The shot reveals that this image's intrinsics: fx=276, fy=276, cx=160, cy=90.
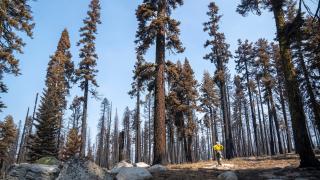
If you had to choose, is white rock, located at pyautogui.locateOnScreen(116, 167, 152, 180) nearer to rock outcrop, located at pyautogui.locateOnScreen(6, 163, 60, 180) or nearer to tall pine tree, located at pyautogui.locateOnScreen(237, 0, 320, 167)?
rock outcrop, located at pyautogui.locateOnScreen(6, 163, 60, 180)

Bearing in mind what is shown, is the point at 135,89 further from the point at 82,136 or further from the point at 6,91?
the point at 6,91

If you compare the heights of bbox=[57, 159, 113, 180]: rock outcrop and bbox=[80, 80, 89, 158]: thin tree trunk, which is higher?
bbox=[80, 80, 89, 158]: thin tree trunk

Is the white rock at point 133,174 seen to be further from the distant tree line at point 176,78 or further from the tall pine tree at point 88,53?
the tall pine tree at point 88,53

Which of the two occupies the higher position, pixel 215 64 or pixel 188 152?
pixel 215 64

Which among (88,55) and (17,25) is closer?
(17,25)

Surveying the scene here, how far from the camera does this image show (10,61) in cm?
1873

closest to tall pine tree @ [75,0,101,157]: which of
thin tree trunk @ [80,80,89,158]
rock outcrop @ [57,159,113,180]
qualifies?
thin tree trunk @ [80,80,89,158]

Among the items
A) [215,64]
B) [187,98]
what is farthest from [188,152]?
[215,64]

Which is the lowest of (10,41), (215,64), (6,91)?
(6,91)

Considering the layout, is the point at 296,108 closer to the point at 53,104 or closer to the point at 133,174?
the point at 133,174

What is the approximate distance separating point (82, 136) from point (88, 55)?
9.63 metres

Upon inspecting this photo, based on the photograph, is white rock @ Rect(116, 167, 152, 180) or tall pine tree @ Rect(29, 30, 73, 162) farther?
tall pine tree @ Rect(29, 30, 73, 162)

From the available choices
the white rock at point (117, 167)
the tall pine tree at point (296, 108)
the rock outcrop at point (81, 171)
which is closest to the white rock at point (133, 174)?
the rock outcrop at point (81, 171)

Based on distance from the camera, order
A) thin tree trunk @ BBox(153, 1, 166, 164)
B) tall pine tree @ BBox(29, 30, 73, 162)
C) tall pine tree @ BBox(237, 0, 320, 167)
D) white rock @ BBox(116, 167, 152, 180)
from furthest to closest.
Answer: tall pine tree @ BBox(29, 30, 73, 162), thin tree trunk @ BBox(153, 1, 166, 164), tall pine tree @ BBox(237, 0, 320, 167), white rock @ BBox(116, 167, 152, 180)
